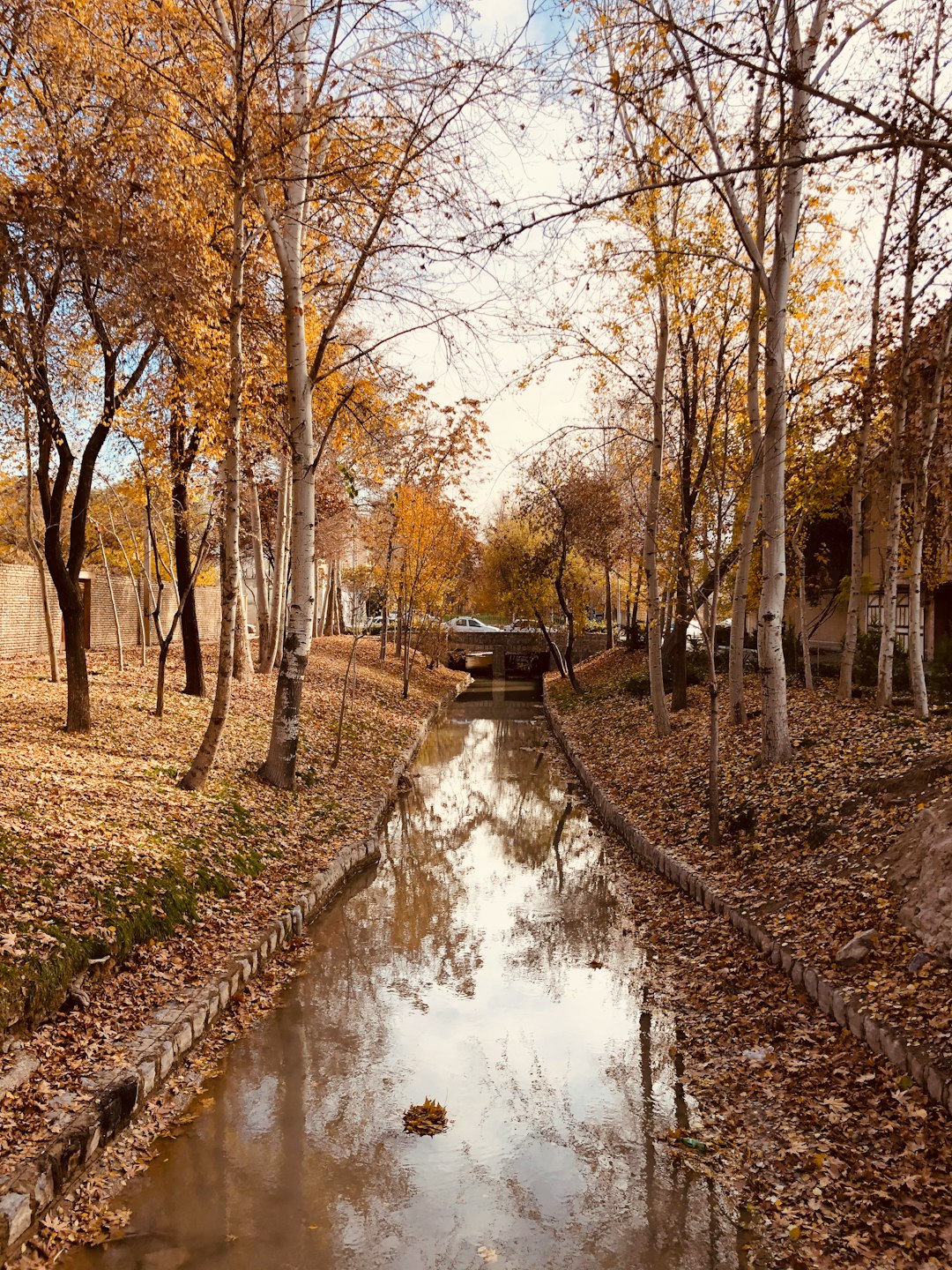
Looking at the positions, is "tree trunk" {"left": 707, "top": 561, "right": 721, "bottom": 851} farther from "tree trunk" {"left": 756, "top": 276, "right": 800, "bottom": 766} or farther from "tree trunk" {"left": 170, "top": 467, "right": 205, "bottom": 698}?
"tree trunk" {"left": 170, "top": 467, "right": 205, "bottom": 698}

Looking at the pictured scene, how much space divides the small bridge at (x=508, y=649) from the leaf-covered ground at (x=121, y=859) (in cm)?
2945

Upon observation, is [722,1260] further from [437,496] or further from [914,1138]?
[437,496]

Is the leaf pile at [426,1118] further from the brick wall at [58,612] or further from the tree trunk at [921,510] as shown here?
the brick wall at [58,612]

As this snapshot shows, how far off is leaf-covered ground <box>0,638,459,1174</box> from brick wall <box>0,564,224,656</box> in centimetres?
612

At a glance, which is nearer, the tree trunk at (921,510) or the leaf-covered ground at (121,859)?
the leaf-covered ground at (121,859)

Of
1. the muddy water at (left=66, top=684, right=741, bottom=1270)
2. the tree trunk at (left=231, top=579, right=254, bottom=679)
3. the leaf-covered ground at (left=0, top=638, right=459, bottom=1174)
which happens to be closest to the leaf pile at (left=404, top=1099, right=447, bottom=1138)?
the muddy water at (left=66, top=684, right=741, bottom=1270)

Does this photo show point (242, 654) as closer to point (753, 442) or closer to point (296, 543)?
point (296, 543)

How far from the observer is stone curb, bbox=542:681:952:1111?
15.8 ft

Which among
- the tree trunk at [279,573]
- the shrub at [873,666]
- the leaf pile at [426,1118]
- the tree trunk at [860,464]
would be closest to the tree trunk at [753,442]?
the tree trunk at [860,464]

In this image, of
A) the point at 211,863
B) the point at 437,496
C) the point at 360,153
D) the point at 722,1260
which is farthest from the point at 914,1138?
the point at 437,496

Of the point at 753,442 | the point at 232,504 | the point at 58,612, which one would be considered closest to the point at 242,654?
the point at 58,612

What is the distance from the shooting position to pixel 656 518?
1516 cm

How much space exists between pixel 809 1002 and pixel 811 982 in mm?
137

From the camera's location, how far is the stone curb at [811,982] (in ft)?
15.8
